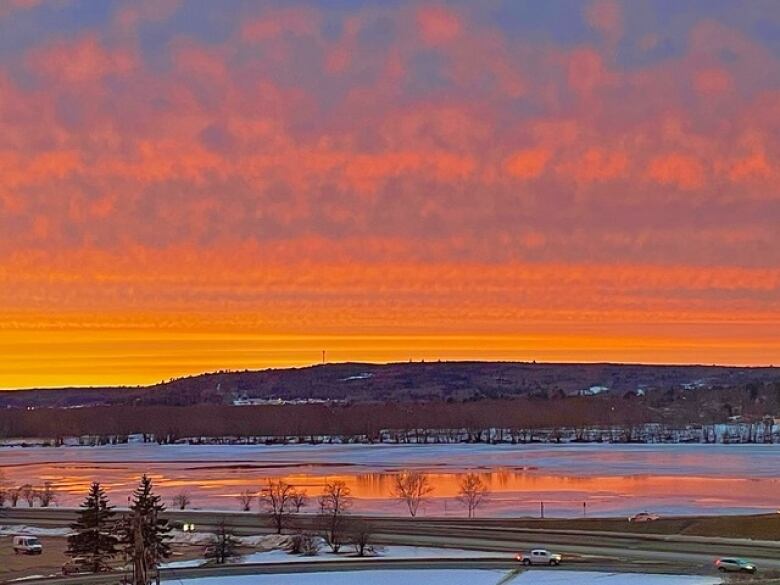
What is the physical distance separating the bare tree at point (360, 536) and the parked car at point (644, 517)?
10.1 meters

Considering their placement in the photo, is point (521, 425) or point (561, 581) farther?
point (521, 425)

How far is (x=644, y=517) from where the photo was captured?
44.0m

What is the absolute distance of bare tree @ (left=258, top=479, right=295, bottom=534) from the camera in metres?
44.6

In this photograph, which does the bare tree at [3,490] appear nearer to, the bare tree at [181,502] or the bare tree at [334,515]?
the bare tree at [181,502]

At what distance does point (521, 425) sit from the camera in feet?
472

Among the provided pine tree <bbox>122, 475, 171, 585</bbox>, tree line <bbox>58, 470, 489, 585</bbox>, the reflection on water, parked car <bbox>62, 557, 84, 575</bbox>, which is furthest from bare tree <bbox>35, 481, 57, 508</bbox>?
pine tree <bbox>122, 475, 171, 585</bbox>

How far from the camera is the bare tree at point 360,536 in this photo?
3784 centimetres

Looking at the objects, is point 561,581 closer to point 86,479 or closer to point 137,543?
point 137,543

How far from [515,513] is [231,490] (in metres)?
20.4

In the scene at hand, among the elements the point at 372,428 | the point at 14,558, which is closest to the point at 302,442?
→ the point at 372,428

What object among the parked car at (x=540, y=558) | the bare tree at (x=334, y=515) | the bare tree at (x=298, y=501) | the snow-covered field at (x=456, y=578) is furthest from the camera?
the bare tree at (x=298, y=501)

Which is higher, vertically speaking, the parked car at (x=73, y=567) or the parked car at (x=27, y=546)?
the parked car at (x=27, y=546)

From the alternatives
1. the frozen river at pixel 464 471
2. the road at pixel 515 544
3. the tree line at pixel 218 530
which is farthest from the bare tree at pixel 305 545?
the frozen river at pixel 464 471

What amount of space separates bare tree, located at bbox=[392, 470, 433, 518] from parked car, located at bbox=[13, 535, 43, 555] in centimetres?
1564
